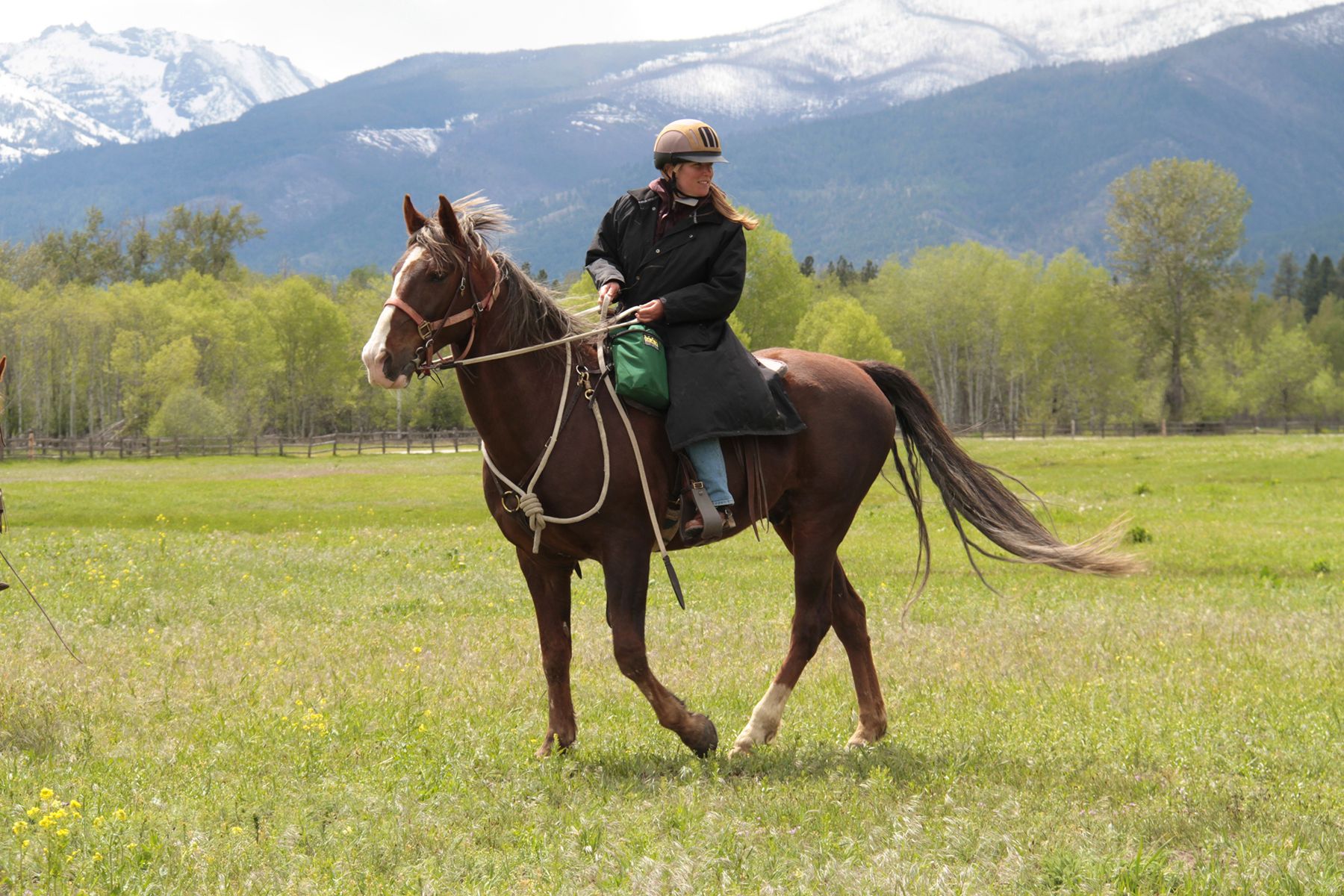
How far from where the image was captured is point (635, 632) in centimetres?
779

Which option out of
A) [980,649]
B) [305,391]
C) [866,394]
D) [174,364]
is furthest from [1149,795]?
[305,391]

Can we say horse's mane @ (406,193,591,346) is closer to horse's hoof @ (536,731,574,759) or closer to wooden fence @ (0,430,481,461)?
horse's hoof @ (536,731,574,759)

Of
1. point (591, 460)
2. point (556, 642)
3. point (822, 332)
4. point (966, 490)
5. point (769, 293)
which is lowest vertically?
point (556, 642)

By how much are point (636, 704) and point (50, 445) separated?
270 ft

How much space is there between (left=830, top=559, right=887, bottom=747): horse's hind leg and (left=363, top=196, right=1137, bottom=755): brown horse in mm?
13

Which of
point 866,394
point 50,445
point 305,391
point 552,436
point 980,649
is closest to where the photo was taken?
point 552,436

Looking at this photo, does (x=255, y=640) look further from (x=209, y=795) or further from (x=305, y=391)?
(x=305, y=391)

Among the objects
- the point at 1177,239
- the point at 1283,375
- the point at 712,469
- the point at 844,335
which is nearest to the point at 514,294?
the point at 712,469

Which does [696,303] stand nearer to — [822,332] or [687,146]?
[687,146]

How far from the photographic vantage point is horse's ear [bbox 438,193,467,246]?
7.56 metres

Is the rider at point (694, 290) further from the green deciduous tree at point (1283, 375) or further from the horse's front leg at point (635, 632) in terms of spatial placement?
the green deciduous tree at point (1283, 375)

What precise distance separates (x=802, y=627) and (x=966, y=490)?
2189mm

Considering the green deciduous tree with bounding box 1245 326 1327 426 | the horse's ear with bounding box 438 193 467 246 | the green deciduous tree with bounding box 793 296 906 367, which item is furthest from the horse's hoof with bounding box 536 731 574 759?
the green deciduous tree with bounding box 1245 326 1327 426

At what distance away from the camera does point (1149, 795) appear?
23.7 feet
